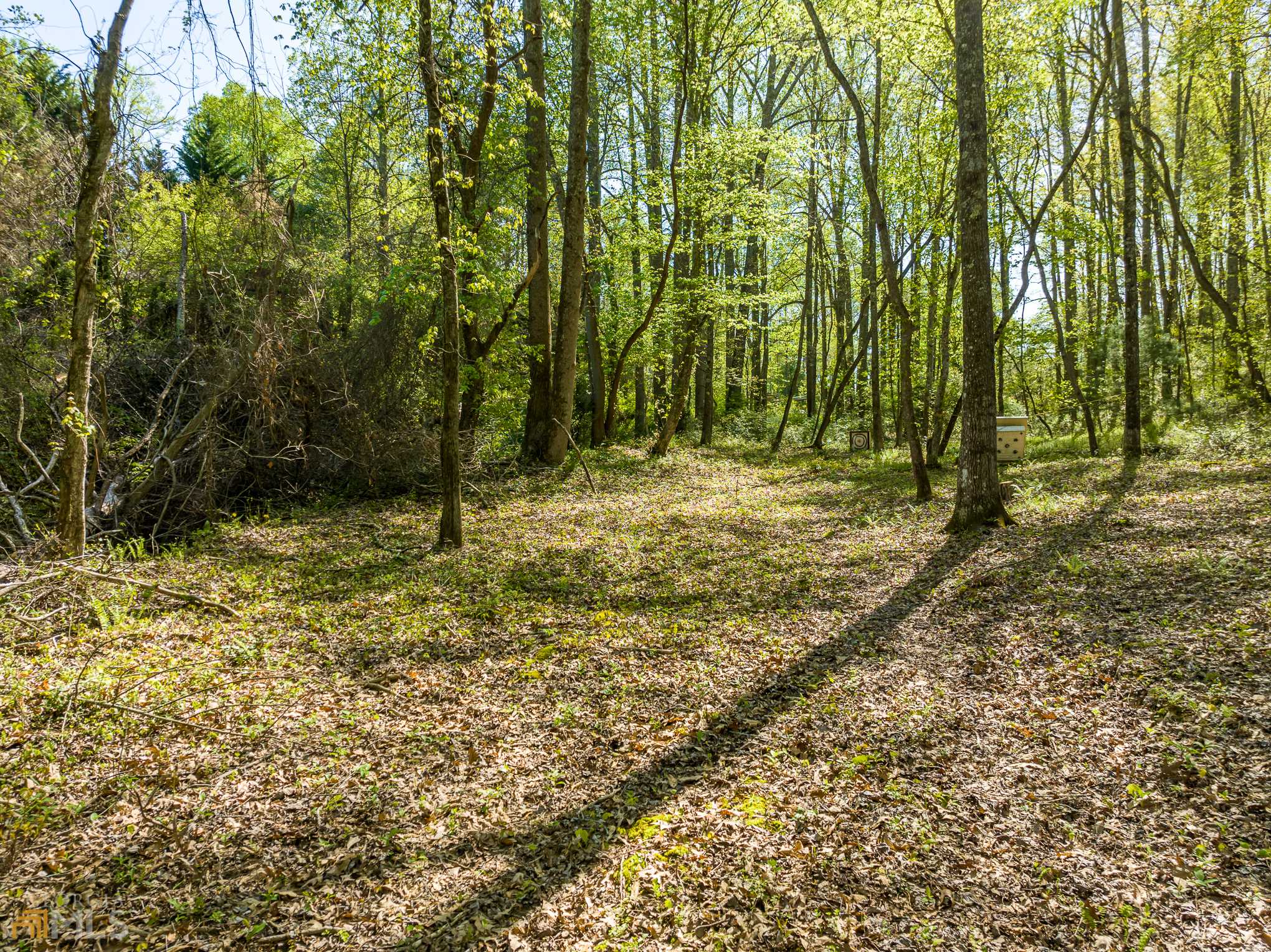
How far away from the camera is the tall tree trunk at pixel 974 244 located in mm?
7445

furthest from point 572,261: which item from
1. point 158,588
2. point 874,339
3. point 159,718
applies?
point 159,718

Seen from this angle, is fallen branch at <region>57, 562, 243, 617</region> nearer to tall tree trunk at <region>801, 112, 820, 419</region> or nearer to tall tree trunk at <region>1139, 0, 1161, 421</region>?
tall tree trunk at <region>801, 112, 820, 419</region>

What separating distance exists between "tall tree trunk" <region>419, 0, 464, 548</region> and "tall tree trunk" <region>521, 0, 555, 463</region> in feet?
15.6

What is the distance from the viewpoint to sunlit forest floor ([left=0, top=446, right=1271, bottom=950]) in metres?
2.66

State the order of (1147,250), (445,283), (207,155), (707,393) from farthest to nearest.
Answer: (207,155) < (707,393) < (1147,250) < (445,283)

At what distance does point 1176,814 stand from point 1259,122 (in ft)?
84.7

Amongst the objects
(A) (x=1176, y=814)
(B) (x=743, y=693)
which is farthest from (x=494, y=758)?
(A) (x=1176, y=814)

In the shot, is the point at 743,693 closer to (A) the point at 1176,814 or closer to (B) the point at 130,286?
(A) the point at 1176,814

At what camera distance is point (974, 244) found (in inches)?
298

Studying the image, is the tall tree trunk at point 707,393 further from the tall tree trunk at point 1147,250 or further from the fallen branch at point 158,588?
the fallen branch at point 158,588

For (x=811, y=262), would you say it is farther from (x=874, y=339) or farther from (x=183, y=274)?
(x=183, y=274)

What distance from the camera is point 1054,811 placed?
3.13 metres

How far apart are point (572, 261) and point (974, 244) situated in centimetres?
785

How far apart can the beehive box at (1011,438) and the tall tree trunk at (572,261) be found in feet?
30.9
